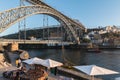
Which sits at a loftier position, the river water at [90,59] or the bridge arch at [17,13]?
the bridge arch at [17,13]

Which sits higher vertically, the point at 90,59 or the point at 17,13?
the point at 17,13

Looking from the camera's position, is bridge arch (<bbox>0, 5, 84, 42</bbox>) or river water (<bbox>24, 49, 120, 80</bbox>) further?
bridge arch (<bbox>0, 5, 84, 42</bbox>)

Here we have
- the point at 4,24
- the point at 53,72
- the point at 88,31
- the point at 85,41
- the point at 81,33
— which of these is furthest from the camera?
the point at 88,31

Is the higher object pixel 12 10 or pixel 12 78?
pixel 12 10

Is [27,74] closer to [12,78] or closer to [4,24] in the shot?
[12,78]

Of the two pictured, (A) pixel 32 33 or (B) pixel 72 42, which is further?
(A) pixel 32 33

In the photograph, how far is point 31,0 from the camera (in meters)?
91.1

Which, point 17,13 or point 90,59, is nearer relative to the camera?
point 90,59

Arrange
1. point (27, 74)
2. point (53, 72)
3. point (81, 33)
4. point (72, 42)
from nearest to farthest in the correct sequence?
point (27, 74) → point (53, 72) → point (72, 42) → point (81, 33)

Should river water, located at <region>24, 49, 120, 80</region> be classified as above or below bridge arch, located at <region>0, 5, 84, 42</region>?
below

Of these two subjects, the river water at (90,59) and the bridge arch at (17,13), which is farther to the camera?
the bridge arch at (17,13)

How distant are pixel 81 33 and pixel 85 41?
14.4 m

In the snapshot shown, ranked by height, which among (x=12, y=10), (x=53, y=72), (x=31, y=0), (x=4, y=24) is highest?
(x=31, y=0)

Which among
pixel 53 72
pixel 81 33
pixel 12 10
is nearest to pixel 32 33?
pixel 81 33
